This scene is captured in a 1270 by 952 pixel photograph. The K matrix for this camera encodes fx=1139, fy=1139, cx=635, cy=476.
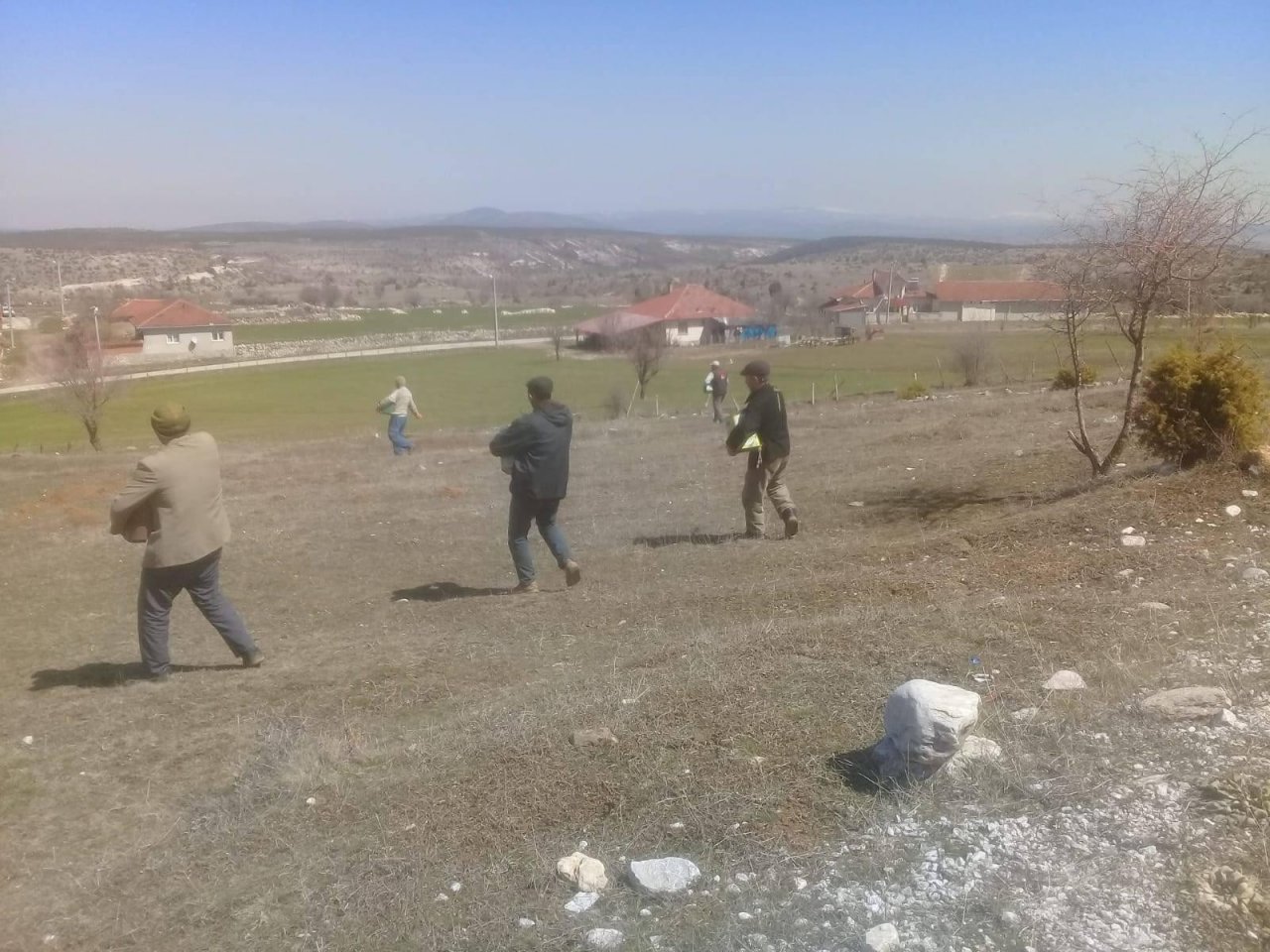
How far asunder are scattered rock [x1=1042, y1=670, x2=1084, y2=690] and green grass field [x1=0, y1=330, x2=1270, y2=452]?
2238 cm

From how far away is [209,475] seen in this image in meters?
7.05

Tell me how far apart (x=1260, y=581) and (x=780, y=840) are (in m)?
4.01

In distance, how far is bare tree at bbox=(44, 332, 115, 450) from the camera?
103ft

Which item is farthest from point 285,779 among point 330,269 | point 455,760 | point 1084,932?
point 330,269

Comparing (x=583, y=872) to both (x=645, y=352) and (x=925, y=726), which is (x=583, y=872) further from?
(x=645, y=352)

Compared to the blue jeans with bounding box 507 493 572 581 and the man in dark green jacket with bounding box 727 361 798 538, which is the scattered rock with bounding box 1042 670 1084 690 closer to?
the blue jeans with bounding box 507 493 572 581

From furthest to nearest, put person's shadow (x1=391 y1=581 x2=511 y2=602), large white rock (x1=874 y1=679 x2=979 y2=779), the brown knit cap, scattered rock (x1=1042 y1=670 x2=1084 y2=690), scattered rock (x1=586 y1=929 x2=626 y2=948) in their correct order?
person's shadow (x1=391 y1=581 x2=511 y2=602) → the brown knit cap → scattered rock (x1=1042 y1=670 x2=1084 y2=690) → large white rock (x1=874 y1=679 x2=979 y2=779) → scattered rock (x1=586 y1=929 x2=626 y2=948)

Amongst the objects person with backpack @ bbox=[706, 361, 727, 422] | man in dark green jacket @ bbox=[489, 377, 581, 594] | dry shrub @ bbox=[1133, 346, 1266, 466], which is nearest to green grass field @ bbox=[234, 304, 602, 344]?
person with backpack @ bbox=[706, 361, 727, 422]

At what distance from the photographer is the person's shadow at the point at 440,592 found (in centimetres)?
964

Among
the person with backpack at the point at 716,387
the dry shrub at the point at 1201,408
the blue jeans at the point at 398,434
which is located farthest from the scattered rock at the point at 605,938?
the person with backpack at the point at 716,387

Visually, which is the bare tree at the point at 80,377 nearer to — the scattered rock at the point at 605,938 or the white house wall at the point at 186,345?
the white house wall at the point at 186,345

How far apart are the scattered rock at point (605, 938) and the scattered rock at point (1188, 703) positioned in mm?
2365

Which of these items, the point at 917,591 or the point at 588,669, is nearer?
the point at 588,669

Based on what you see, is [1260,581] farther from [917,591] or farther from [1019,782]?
[1019,782]
